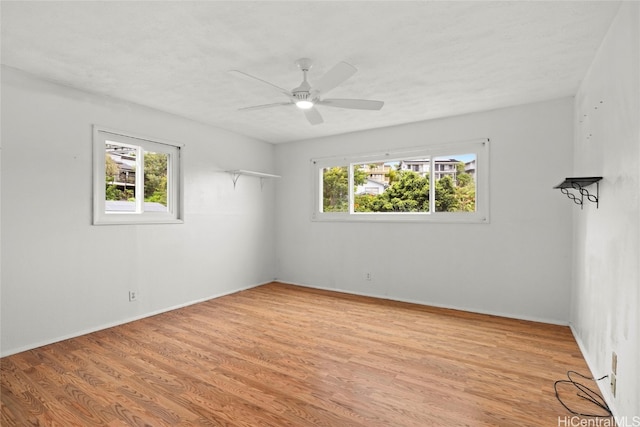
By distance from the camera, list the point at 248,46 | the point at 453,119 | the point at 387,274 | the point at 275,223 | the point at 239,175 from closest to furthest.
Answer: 1. the point at 248,46
2. the point at 453,119
3. the point at 387,274
4. the point at 239,175
5. the point at 275,223

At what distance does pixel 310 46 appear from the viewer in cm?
243

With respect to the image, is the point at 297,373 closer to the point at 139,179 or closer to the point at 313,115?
the point at 313,115

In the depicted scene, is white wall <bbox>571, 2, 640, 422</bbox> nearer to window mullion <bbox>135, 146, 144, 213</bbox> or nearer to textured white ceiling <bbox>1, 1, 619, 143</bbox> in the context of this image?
textured white ceiling <bbox>1, 1, 619, 143</bbox>

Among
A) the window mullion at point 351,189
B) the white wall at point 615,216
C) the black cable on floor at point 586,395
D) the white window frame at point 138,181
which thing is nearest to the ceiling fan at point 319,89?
the white wall at point 615,216

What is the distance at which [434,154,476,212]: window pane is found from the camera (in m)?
4.18

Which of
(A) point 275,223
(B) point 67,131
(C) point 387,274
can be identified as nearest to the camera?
(B) point 67,131

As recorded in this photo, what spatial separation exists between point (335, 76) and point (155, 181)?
280 cm

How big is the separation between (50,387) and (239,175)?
3.37 metres

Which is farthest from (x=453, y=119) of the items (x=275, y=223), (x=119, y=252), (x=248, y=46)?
(x=119, y=252)

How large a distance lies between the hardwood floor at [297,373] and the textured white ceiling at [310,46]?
2.39 meters

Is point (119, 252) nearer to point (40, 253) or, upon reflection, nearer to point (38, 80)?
point (40, 253)

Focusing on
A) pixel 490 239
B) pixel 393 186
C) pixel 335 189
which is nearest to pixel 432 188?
pixel 393 186

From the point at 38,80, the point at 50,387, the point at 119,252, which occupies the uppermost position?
the point at 38,80

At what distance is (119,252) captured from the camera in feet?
11.8
